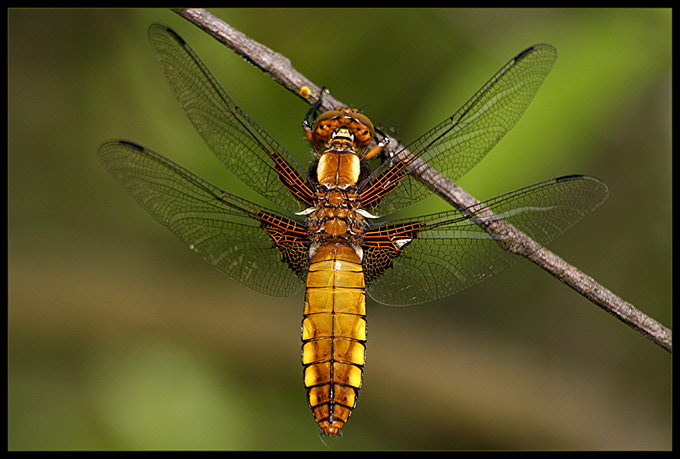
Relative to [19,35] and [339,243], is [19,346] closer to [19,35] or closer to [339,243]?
[19,35]

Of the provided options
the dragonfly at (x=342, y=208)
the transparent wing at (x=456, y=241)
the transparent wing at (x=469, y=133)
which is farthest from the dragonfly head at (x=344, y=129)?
the transparent wing at (x=456, y=241)

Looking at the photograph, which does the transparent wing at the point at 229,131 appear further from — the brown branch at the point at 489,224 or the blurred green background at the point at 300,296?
the blurred green background at the point at 300,296

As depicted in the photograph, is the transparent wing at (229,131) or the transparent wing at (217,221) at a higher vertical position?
the transparent wing at (229,131)

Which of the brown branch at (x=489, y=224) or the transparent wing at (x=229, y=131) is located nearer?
the brown branch at (x=489, y=224)

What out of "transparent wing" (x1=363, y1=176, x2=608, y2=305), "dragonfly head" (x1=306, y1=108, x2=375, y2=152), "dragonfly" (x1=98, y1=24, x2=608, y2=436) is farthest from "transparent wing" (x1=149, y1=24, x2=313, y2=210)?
"transparent wing" (x1=363, y1=176, x2=608, y2=305)

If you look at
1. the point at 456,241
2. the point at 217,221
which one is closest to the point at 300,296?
the point at 217,221

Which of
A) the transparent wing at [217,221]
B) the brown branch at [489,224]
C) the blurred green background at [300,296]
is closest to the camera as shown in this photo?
the brown branch at [489,224]

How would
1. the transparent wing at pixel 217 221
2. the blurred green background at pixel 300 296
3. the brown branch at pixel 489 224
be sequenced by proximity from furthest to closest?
the blurred green background at pixel 300 296 < the transparent wing at pixel 217 221 < the brown branch at pixel 489 224

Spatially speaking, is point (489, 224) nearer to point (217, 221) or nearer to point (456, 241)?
point (456, 241)
